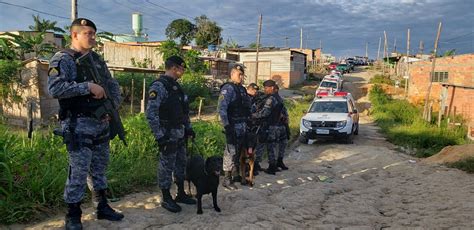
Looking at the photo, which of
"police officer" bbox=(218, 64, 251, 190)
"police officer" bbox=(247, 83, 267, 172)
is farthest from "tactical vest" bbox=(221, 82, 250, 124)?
"police officer" bbox=(247, 83, 267, 172)

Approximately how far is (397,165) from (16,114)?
13.8 metres

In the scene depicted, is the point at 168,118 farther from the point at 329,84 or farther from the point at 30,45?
the point at 329,84

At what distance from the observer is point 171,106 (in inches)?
165

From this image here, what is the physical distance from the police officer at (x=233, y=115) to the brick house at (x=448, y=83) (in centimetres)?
1449

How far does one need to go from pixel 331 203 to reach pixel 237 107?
1.91 m

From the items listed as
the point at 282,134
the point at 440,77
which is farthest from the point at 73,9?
the point at 440,77

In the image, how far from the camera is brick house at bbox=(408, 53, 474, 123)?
61.4 feet

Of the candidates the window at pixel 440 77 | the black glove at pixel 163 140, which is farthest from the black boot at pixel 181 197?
the window at pixel 440 77

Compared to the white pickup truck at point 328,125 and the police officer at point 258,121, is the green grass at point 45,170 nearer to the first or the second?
the police officer at point 258,121

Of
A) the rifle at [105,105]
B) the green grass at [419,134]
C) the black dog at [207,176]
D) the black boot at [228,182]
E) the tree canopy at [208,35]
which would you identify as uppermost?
the tree canopy at [208,35]

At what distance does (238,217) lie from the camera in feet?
13.3

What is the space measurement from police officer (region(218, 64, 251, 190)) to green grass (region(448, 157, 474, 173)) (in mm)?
5091

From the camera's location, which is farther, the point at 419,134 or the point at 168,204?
the point at 419,134

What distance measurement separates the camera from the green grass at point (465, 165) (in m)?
7.38
